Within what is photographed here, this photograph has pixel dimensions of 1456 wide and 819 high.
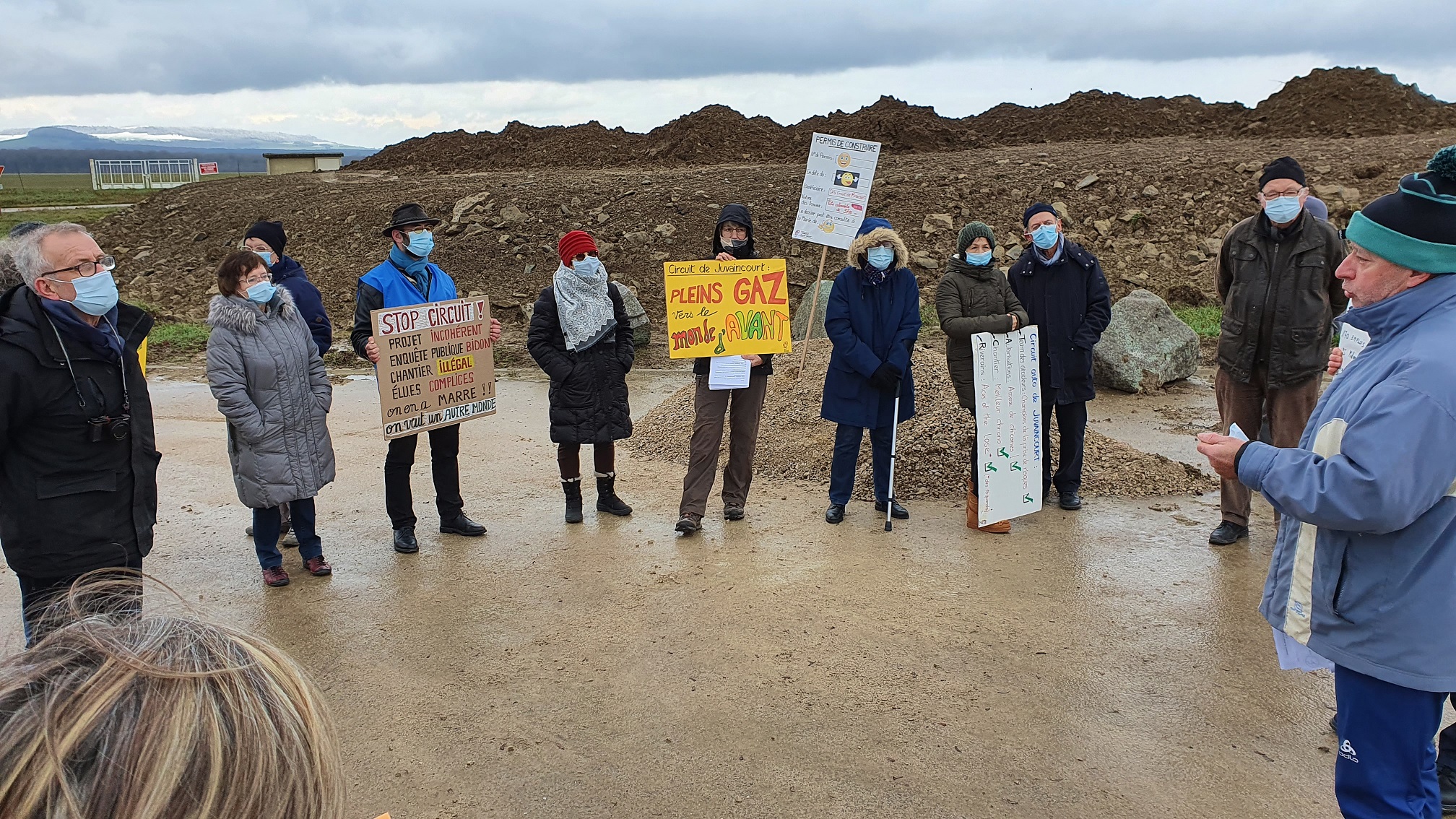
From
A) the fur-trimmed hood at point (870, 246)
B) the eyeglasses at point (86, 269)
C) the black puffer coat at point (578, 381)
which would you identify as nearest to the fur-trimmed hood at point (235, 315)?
the eyeglasses at point (86, 269)

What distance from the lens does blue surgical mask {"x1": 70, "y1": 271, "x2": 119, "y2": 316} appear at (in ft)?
12.5

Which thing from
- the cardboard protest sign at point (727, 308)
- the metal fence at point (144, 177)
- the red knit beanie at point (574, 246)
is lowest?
the cardboard protest sign at point (727, 308)

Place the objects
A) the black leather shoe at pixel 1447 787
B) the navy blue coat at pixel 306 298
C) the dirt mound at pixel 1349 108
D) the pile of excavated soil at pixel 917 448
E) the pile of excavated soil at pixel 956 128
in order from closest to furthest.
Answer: the black leather shoe at pixel 1447 787 → the navy blue coat at pixel 306 298 → the pile of excavated soil at pixel 917 448 → the dirt mound at pixel 1349 108 → the pile of excavated soil at pixel 956 128

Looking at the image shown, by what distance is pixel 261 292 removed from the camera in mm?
5371

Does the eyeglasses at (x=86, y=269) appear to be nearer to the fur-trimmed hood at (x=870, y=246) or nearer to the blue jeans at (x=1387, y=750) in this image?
the fur-trimmed hood at (x=870, y=246)

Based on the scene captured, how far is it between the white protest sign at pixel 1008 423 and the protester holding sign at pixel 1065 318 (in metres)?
0.26

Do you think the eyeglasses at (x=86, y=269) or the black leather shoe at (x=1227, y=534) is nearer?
the eyeglasses at (x=86, y=269)

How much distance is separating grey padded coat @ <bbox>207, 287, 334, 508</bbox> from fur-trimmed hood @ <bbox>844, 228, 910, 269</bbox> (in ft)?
10.9

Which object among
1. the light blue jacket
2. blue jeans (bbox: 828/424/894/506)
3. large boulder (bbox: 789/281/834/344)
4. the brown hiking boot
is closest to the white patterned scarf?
blue jeans (bbox: 828/424/894/506)

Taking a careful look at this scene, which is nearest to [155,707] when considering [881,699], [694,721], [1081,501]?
[694,721]

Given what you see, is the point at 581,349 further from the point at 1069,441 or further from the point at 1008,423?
the point at 1069,441

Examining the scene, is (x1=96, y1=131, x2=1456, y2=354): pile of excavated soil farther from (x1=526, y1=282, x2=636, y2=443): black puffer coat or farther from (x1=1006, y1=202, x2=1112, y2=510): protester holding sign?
(x1=1006, y1=202, x2=1112, y2=510): protester holding sign

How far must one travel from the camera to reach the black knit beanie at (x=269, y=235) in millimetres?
6477

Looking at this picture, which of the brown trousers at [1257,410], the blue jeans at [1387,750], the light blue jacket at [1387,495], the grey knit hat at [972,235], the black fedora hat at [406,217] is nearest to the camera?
the light blue jacket at [1387,495]
